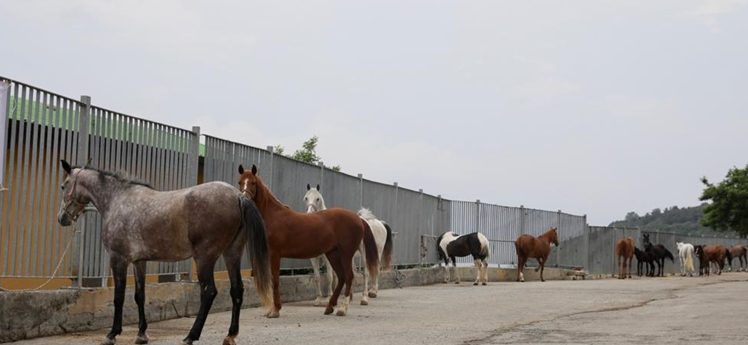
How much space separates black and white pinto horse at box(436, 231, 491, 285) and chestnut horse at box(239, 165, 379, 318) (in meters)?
12.7

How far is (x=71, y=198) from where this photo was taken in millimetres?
10062

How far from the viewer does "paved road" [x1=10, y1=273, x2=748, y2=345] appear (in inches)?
400

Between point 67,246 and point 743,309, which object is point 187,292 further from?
point 743,309

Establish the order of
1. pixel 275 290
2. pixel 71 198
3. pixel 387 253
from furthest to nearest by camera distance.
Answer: pixel 387 253
pixel 275 290
pixel 71 198

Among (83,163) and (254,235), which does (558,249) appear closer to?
(83,163)

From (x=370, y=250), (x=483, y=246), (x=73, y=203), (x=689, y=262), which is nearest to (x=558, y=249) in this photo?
(x=483, y=246)

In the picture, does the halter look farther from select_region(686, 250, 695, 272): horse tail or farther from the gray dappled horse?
select_region(686, 250, 695, 272): horse tail

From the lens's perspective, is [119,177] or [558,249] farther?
[558,249]

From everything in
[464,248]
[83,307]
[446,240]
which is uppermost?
[446,240]

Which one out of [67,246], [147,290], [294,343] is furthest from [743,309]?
[67,246]

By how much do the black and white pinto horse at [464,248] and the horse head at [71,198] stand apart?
1764 centimetres

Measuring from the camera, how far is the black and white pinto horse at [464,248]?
26812 mm

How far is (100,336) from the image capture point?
1032 centimetres

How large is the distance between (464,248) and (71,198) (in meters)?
17.9
